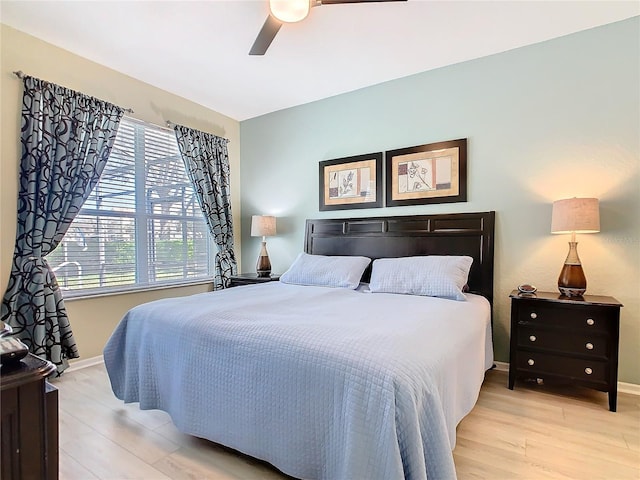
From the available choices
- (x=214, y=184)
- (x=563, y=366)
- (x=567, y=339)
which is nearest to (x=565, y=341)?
(x=567, y=339)

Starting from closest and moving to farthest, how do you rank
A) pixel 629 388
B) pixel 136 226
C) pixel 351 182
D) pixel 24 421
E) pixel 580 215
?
pixel 24 421, pixel 580 215, pixel 629 388, pixel 136 226, pixel 351 182

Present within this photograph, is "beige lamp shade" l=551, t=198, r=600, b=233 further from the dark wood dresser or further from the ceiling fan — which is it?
the dark wood dresser

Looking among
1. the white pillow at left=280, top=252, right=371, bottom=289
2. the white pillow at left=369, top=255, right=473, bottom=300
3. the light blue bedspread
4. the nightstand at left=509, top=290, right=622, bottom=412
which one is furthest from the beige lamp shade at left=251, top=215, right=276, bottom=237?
the nightstand at left=509, top=290, right=622, bottom=412

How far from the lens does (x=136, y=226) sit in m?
3.56

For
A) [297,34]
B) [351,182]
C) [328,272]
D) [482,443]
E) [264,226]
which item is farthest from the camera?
[264,226]

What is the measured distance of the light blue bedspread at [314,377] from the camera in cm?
128

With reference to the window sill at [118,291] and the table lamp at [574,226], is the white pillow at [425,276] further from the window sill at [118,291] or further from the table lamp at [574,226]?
the window sill at [118,291]

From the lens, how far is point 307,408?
147cm

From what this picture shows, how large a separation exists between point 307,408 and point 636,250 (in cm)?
266

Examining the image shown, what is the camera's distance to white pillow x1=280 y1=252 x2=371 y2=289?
3217 mm

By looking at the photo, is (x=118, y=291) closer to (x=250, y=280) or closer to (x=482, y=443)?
(x=250, y=280)

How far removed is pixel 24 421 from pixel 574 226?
2974mm

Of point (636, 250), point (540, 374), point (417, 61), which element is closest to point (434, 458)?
point (540, 374)

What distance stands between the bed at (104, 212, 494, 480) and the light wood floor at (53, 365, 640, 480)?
0.14 m
